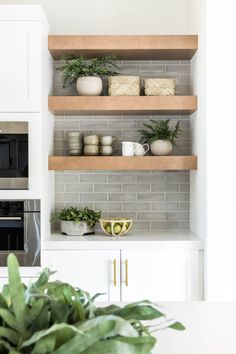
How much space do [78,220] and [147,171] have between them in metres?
0.69

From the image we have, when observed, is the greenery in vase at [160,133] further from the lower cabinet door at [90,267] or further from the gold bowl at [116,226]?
the lower cabinet door at [90,267]

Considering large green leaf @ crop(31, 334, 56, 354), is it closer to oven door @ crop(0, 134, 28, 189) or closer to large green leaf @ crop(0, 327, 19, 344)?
large green leaf @ crop(0, 327, 19, 344)

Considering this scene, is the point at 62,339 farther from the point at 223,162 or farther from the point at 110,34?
the point at 110,34

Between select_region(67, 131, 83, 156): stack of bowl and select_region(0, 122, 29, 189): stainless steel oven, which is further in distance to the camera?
select_region(67, 131, 83, 156): stack of bowl

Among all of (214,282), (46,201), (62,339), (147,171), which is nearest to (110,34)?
(147,171)

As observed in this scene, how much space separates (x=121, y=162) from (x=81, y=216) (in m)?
0.45

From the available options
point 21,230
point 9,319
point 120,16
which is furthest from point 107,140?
point 9,319

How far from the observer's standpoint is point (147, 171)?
401cm

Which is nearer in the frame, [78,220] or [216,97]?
[216,97]

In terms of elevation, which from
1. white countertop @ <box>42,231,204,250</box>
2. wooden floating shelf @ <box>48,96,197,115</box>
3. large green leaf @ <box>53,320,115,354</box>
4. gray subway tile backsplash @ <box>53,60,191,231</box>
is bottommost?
white countertop @ <box>42,231,204,250</box>

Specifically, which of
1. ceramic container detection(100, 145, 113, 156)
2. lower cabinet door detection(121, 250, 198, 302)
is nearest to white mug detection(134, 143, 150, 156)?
ceramic container detection(100, 145, 113, 156)

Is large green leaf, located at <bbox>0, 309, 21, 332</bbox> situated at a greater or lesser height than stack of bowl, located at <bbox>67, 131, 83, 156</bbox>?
lesser

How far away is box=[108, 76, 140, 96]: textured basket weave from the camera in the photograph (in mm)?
3682

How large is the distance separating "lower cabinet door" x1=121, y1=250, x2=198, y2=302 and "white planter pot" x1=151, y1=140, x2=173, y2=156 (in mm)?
709
